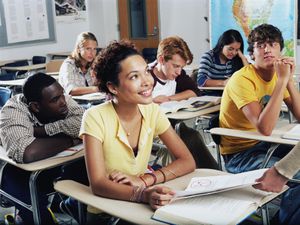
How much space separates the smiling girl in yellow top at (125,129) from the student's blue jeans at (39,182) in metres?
0.52

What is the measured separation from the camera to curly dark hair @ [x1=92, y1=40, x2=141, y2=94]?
67.4 inches

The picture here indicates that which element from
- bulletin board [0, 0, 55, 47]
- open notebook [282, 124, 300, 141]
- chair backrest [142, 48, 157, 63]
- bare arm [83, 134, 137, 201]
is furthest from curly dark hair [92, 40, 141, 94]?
bulletin board [0, 0, 55, 47]

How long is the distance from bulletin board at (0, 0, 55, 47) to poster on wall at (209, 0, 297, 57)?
3.20 m

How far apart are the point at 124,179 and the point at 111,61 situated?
475mm

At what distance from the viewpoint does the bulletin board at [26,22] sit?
24.6 feet

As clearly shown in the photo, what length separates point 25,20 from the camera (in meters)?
7.81

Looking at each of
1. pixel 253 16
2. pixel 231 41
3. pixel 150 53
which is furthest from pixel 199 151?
pixel 150 53

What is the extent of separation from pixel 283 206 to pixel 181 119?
1.31 meters

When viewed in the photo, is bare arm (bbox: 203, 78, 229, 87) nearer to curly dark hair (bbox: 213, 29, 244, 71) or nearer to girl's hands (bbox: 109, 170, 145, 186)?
curly dark hair (bbox: 213, 29, 244, 71)

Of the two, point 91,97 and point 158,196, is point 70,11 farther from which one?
point 158,196

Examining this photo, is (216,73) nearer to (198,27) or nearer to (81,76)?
(81,76)

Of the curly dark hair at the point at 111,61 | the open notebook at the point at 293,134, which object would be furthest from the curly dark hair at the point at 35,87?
the open notebook at the point at 293,134

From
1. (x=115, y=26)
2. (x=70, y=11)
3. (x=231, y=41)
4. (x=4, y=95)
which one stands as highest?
(x=70, y=11)

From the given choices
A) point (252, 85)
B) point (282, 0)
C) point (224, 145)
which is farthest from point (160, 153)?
point (282, 0)
